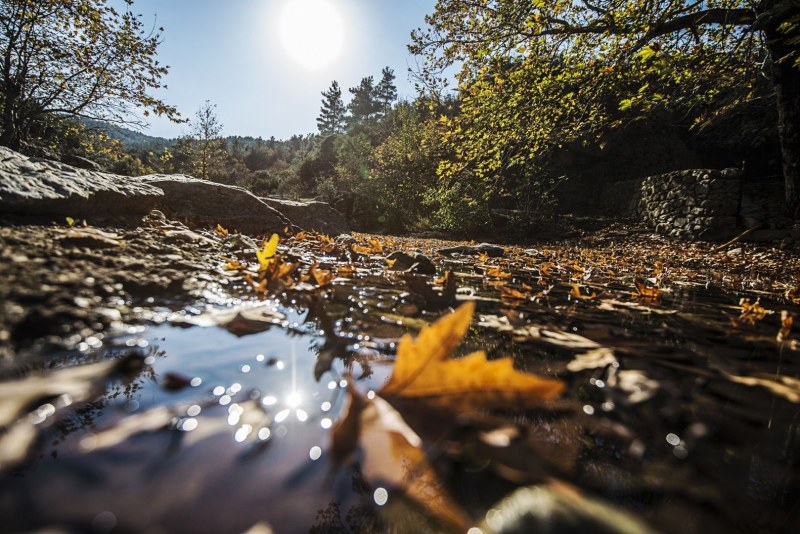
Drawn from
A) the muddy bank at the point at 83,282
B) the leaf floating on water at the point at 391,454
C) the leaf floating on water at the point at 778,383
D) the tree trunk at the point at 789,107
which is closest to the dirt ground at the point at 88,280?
the muddy bank at the point at 83,282

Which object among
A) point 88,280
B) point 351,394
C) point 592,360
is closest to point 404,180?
point 88,280

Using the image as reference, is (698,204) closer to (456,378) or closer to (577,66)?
(577,66)

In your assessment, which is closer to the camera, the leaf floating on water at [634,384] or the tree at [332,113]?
the leaf floating on water at [634,384]

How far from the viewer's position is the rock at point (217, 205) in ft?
15.4

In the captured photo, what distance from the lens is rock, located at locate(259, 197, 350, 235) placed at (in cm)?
687

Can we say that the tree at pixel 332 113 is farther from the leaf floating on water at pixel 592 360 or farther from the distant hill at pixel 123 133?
the leaf floating on water at pixel 592 360

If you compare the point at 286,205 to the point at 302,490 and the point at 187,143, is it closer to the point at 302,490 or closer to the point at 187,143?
the point at 302,490

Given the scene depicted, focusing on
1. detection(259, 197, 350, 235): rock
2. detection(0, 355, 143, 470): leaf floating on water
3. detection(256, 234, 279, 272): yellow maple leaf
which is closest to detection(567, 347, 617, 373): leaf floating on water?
detection(0, 355, 143, 470): leaf floating on water

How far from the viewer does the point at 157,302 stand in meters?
1.15

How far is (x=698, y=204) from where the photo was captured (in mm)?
10766

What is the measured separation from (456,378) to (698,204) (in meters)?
13.9

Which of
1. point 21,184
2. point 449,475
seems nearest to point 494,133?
point 21,184

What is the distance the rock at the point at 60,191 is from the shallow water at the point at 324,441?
1642 millimetres

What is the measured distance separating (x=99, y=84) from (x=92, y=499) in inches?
639
